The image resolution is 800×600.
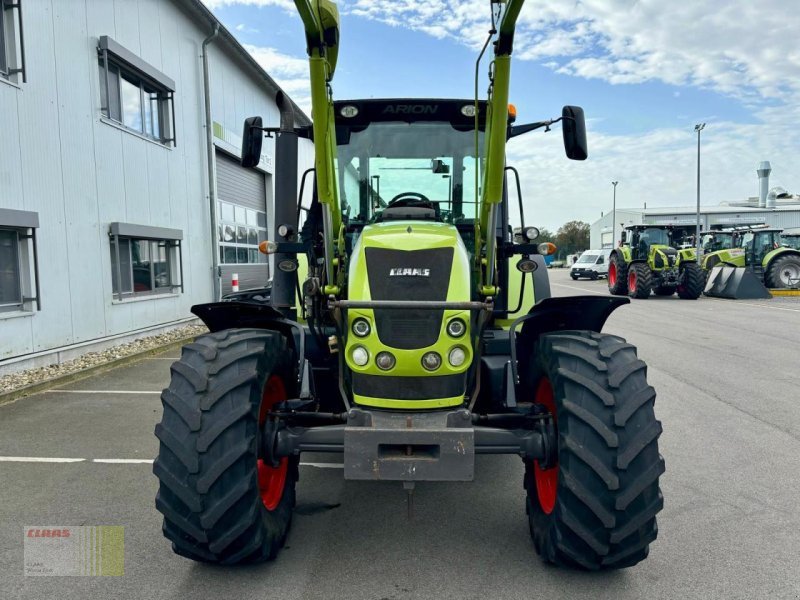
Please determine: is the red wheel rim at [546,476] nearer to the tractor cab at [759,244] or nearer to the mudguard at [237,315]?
the mudguard at [237,315]

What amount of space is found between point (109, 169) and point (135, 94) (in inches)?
87.7

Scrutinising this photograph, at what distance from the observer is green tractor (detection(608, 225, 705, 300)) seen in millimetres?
20828

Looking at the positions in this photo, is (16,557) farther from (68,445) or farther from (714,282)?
(714,282)

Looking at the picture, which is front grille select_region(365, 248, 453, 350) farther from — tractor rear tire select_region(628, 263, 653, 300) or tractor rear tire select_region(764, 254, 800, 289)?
tractor rear tire select_region(764, 254, 800, 289)

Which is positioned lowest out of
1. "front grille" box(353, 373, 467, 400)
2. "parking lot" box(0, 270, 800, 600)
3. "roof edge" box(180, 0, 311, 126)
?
"parking lot" box(0, 270, 800, 600)

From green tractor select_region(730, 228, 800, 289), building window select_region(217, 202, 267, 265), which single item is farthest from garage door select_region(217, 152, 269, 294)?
green tractor select_region(730, 228, 800, 289)

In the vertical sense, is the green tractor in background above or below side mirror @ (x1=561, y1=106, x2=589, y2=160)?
below

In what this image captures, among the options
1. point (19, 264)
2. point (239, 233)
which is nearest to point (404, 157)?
point (19, 264)

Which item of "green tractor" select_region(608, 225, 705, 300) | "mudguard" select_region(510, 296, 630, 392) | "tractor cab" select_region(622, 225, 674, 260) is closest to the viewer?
"mudguard" select_region(510, 296, 630, 392)

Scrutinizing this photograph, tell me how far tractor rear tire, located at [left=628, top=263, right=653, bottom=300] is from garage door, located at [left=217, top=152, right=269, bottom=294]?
1274 cm

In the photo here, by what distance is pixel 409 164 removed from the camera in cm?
433

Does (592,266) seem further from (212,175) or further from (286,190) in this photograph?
(286,190)

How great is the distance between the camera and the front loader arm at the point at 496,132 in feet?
9.76

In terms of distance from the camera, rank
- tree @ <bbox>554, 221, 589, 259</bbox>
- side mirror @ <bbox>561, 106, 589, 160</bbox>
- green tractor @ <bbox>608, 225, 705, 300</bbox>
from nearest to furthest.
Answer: side mirror @ <bbox>561, 106, 589, 160</bbox>
green tractor @ <bbox>608, 225, 705, 300</bbox>
tree @ <bbox>554, 221, 589, 259</bbox>
